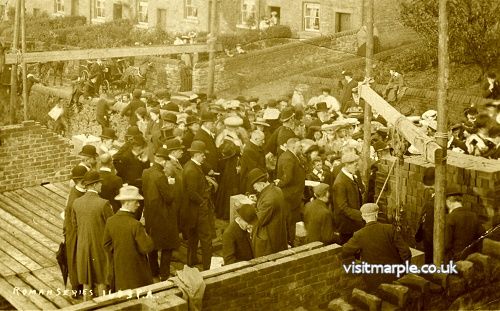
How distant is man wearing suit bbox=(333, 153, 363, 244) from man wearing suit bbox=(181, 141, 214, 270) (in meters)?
1.73

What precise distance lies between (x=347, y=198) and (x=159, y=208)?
2.44 meters

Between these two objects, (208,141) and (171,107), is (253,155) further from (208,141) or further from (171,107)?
(171,107)

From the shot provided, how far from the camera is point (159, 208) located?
1122 cm

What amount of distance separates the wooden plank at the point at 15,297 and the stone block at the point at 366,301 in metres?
3.89

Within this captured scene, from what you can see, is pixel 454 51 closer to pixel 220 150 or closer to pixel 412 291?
pixel 220 150

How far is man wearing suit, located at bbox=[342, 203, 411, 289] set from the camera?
954 cm

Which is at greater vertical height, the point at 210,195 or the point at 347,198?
the point at 347,198

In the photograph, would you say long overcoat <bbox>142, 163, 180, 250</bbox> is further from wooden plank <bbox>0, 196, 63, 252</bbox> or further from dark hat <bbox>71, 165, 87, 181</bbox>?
wooden plank <bbox>0, 196, 63, 252</bbox>

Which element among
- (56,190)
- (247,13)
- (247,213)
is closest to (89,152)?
(247,213)

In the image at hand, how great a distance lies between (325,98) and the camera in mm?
19000

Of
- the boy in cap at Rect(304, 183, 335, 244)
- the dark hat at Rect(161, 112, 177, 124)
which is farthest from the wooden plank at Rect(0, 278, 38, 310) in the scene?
the dark hat at Rect(161, 112, 177, 124)

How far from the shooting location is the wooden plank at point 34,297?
10484 mm

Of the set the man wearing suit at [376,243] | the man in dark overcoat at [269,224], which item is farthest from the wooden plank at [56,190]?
the man wearing suit at [376,243]

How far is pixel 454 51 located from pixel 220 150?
11500 millimetres
